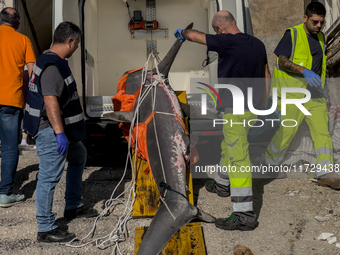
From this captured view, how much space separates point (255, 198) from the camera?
3.86 m

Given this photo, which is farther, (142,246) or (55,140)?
(55,140)

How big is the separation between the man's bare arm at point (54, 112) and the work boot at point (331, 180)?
2805mm

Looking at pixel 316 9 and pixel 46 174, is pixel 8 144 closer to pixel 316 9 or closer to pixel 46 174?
pixel 46 174

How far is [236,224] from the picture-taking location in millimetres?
3248

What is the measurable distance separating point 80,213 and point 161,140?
1207 mm

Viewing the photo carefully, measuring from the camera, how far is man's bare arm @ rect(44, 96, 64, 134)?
3.01m

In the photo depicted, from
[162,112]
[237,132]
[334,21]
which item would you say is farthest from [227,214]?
[334,21]

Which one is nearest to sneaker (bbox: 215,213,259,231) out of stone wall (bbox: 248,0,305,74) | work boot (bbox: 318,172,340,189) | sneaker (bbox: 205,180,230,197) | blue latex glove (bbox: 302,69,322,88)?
sneaker (bbox: 205,180,230,197)

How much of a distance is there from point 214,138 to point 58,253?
2.20m

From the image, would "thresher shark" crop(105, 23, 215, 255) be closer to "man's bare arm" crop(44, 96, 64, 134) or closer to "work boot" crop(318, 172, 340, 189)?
"man's bare arm" crop(44, 96, 64, 134)

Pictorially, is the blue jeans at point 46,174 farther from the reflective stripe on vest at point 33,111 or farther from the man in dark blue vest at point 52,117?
the reflective stripe on vest at point 33,111

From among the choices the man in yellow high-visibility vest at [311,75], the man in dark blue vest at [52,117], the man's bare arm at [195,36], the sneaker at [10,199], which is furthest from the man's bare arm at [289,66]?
the sneaker at [10,199]

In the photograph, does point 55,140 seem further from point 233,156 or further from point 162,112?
point 233,156

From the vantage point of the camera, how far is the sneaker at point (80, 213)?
3.56 metres
